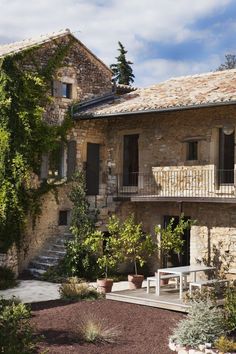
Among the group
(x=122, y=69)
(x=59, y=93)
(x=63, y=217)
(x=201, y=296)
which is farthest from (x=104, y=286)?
(x=122, y=69)

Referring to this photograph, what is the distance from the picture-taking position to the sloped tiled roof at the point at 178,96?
655 inches

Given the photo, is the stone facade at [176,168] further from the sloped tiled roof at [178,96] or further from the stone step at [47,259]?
the stone step at [47,259]

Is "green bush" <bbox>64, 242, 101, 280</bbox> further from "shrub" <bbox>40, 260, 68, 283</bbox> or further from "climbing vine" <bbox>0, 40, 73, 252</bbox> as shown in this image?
"climbing vine" <bbox>0, 40, 73, 252</bbox>

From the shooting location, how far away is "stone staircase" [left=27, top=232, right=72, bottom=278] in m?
17.8

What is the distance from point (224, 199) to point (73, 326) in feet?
21.0

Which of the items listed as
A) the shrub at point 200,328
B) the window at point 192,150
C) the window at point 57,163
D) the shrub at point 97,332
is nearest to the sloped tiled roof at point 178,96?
the window at point 57,163

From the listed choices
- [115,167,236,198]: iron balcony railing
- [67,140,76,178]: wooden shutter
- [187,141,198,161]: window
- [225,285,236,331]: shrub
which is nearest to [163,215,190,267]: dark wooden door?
[115,167,236,198]: iron balcony railing

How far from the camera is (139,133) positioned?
63.6 feet

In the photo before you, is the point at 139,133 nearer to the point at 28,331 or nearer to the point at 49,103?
the point at 49,103

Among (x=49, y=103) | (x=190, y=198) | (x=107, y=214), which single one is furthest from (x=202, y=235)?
(x=49, y=103)

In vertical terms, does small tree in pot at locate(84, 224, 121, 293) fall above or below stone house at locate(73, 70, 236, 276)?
below

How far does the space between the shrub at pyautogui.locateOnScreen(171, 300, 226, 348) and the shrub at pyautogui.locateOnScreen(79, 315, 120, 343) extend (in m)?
1.19

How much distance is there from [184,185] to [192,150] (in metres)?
1.15

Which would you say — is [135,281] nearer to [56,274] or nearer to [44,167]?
[56,274]
